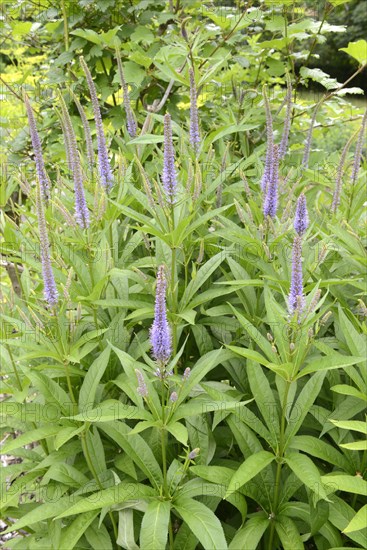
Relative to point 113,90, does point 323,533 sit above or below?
below

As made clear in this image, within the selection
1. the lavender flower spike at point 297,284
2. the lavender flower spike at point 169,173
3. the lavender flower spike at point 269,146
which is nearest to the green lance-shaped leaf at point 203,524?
the lavender flower spike at point 297,284

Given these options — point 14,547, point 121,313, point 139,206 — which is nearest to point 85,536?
point 14,547

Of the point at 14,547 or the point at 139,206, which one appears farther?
the point at 139,206

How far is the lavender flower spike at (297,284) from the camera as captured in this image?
1.74 meters

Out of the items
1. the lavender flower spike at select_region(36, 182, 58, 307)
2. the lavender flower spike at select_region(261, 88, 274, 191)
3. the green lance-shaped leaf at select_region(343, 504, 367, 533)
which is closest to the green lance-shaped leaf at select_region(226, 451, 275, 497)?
the green lance-shaped leaf at select_region(343, 504, 367, 533)

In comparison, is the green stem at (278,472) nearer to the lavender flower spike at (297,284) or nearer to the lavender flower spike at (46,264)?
the lavender flower spike at (297,284)

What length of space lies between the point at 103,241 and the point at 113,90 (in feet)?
6.49

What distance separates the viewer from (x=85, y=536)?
7.33 feet

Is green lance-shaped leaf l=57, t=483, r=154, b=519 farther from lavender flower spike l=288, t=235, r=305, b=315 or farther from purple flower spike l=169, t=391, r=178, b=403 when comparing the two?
lavender flower spike l=288, t=235, r=305, b=315

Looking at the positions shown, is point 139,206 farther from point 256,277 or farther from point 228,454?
point 228,454

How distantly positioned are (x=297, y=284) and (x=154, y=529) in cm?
92

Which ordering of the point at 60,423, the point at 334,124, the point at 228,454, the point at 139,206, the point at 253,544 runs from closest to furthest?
the point at 253,544, the point at 60,423, the point at 228,454, the point at 139,206, the point at 334,124

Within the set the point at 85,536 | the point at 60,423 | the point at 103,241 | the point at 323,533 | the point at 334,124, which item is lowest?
the point at 85,536

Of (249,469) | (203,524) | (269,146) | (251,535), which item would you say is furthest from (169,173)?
(251,535)
